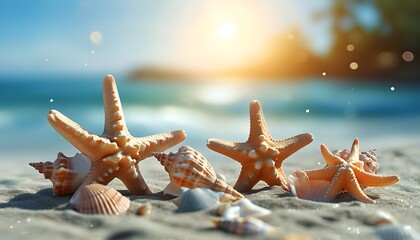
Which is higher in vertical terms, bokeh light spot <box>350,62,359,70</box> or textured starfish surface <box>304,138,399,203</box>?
bokeh light spot <box>350,62,359,70</box>

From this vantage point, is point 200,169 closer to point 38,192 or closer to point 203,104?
point 38,192

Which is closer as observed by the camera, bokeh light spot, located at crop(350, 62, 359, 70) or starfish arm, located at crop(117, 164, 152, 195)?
starfish arm, located at crop(117, 164, 152, 195)

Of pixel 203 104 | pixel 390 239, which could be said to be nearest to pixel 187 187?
pixel 390 239

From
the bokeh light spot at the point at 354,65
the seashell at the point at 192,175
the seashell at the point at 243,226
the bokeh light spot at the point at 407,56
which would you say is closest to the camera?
the seashell at the point at 243,226

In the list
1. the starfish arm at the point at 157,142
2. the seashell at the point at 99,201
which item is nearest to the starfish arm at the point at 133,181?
the starfish arm at the point at 157,142

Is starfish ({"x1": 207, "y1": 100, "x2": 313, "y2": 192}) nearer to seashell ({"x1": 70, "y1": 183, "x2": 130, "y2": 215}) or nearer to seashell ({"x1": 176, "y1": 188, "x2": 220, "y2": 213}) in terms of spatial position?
seashell ({"x1": 176, "y1": 188, "x2": 220, "y2": 213})

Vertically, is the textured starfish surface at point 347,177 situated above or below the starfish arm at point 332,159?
below

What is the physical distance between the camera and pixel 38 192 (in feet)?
12.0

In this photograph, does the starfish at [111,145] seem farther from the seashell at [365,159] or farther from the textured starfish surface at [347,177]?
the seashell at [365,159]

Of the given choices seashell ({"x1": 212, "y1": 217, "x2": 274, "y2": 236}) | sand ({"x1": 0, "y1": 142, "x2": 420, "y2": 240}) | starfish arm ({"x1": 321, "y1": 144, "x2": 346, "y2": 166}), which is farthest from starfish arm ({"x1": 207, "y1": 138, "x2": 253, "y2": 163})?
seashell ({"x1": 212, "y1": 217, "x2": 274, "y2": 236})

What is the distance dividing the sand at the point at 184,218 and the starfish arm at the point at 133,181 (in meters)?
0.09

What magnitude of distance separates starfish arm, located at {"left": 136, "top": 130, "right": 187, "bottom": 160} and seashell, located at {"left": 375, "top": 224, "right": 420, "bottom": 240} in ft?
5.40

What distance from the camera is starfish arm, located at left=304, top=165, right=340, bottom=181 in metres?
3.54

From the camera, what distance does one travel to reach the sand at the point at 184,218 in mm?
2477
